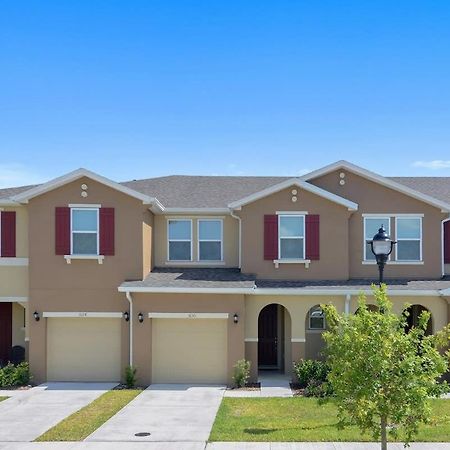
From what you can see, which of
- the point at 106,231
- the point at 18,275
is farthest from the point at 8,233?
the point at 106,231

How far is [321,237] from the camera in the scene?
21.5 metres

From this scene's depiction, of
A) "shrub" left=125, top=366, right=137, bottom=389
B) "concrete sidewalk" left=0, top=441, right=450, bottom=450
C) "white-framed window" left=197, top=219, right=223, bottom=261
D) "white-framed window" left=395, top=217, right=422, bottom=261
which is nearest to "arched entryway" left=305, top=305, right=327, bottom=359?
"white-framed window" left=395, top=217, right=422, bottom=261

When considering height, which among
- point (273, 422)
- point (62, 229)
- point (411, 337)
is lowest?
point (273, 422)

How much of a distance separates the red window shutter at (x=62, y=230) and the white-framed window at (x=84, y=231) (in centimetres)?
13

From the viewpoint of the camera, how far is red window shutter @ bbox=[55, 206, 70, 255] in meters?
20.7

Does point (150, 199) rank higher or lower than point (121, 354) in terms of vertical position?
higher

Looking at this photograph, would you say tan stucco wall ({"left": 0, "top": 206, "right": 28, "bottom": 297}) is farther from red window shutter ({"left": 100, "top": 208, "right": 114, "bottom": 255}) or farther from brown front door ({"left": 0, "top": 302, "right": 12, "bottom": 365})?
red window shutter ({"left": 100, "top": 208, "right": 114, "bottom": 255})

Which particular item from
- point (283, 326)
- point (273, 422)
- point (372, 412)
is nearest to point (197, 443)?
point (273, 422)

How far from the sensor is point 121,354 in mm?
20812

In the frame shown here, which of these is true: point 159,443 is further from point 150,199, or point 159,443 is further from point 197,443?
point 150,199

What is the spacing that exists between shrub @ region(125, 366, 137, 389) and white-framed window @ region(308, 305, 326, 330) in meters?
6.08

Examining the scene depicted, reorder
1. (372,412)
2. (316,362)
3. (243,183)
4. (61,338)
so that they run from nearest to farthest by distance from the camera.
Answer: (372,412)
(316,362)
(61,338)
(243,183)

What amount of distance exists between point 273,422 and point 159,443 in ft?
9.69

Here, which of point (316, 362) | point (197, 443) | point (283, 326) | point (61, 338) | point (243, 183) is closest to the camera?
point (197, 443)
